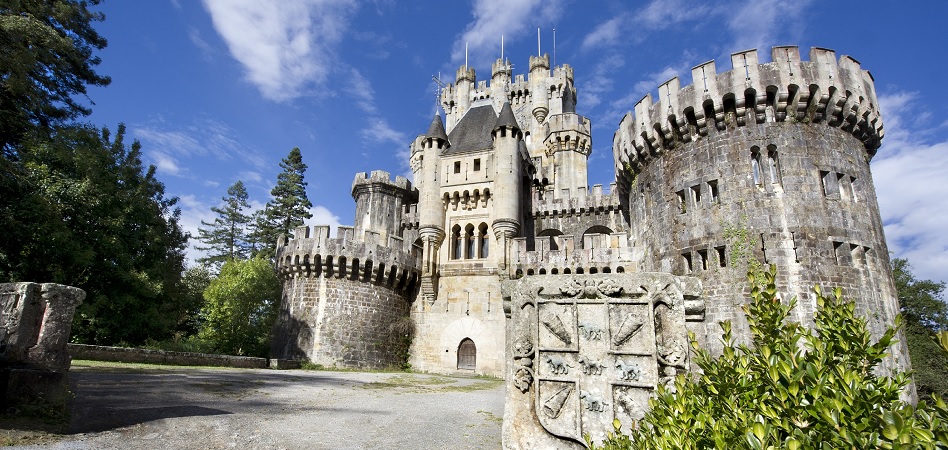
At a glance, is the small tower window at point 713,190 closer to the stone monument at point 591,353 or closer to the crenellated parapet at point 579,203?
the crenellated parapet at point 579,203

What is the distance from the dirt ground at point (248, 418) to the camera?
6.11 meters

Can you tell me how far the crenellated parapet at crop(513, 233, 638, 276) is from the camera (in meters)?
21.2

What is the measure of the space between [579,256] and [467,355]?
7.55m

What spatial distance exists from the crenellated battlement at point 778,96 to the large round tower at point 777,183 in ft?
0.11

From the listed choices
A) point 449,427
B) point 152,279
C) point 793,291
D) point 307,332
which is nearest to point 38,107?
point 152,279

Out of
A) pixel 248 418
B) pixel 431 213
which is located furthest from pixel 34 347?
pixel 431 213

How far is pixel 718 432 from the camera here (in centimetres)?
270

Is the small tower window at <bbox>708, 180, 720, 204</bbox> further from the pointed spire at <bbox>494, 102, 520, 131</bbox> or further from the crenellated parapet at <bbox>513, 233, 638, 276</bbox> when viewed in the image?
the pointed spire at <bbox>494, 102, 520, 131</bbox>

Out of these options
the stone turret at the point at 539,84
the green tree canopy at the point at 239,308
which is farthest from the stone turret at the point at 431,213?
the green tree canopy at the point at 239,308

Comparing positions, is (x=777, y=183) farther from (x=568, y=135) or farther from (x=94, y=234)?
(x=94, y=234)

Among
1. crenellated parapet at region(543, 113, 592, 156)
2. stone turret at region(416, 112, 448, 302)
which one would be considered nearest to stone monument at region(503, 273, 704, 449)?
stone turret at region(416, 112, 448, 302)

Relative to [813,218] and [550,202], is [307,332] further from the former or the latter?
[813,218]

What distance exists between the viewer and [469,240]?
87.6 ft

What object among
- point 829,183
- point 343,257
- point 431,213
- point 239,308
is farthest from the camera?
point 239,308
